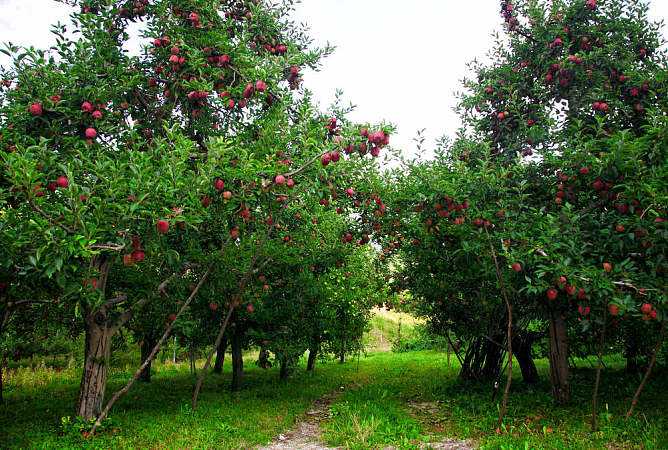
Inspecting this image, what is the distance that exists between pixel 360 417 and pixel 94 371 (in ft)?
16.5

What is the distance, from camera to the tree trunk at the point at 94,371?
809cm

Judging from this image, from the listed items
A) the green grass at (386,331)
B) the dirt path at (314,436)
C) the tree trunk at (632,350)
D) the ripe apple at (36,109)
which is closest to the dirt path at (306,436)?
the dirt path at (314,436)

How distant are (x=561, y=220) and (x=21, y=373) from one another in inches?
768

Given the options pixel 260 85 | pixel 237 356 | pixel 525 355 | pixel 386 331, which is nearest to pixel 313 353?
pixel 237 356

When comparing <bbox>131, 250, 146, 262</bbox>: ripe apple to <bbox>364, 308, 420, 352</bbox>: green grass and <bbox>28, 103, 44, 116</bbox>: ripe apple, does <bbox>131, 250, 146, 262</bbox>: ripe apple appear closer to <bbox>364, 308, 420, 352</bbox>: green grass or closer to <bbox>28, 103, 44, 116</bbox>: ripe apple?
<bbox>28, 103, 44, 116</bbox>: ripe apple

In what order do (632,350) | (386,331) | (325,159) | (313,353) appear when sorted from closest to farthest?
(325,159), (632,350), (313,353), (386,331)

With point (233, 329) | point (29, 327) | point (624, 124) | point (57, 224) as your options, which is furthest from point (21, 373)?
point (624, 124)

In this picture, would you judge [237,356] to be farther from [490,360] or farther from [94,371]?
[490,360]

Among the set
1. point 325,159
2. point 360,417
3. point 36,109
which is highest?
point 36,109

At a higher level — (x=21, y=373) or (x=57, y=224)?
(x=57, y=224)

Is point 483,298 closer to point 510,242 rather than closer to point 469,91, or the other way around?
point 510,242

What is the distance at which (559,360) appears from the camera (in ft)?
31.3

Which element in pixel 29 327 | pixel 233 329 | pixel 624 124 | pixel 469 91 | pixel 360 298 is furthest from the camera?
pixel 360 298

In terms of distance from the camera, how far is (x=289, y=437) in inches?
324
